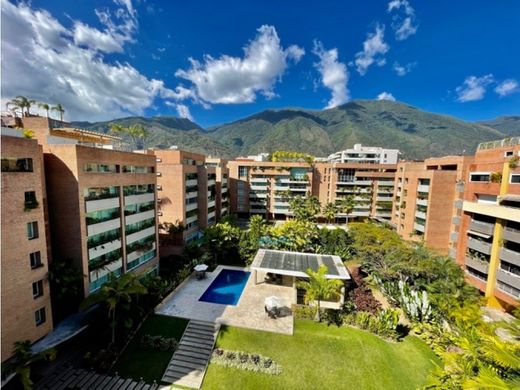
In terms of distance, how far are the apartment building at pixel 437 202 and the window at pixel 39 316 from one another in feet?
157

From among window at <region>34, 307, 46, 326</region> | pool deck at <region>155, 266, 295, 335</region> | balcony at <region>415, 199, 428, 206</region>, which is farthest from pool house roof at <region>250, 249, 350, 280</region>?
balcony at <region>415, 199, 428, 206</region>

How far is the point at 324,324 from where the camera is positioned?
22.6 meters

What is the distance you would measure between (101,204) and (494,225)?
42.5 metres

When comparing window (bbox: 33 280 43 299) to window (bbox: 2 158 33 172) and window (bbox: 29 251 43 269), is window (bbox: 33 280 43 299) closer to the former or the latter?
window (bbox: 29 251 43 269)

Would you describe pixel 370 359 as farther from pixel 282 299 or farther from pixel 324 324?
pixel 282 299

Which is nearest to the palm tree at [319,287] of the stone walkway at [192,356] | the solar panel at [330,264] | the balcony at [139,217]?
the solar panel at [330,264]

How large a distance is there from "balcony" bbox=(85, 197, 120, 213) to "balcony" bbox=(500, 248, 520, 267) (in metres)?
41.8

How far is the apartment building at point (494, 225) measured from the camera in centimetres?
2508

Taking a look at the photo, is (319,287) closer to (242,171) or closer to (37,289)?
(37,289)

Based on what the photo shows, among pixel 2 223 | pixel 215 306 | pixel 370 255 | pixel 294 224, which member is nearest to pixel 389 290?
pixel 370 255

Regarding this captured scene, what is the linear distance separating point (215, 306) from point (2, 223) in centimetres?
1841

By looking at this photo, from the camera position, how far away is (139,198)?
27.8 metres

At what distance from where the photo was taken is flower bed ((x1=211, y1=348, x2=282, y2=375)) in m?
17.8

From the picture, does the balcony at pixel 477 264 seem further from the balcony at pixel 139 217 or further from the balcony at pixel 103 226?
the balcony at pixel 103 226
